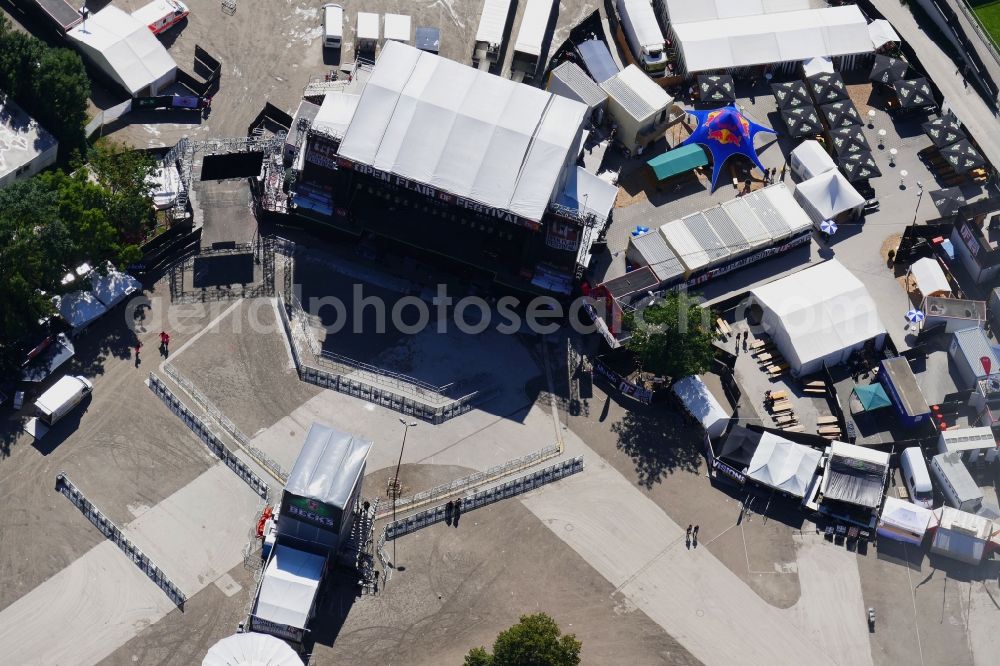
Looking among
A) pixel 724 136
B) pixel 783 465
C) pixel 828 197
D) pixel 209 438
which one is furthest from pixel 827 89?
pixel 209 438

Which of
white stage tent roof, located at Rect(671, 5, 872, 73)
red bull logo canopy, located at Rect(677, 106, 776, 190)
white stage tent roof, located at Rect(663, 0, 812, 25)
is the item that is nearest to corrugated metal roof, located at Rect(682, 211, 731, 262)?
red bull logo canopy, located at Rect(677, 106, 776, 190)

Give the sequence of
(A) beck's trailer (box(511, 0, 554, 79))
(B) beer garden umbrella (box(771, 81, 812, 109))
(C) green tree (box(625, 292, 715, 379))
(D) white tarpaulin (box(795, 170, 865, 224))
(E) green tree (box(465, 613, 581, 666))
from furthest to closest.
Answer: (A) beck's trailer (box(511, 0, 554, 79)) → (B) beer garden umbrella (box(771, 81, 812, 109)) → (D) white tarpaulin (box(795, 170, 865, 224)) → (C) green tree (box(625, 292, 715, 379)) → (E) green tree (box(465, 613, 581, 666))

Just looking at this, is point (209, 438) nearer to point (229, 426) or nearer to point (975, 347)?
point (229, 426)

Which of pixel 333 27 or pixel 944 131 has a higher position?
pixel 333 27

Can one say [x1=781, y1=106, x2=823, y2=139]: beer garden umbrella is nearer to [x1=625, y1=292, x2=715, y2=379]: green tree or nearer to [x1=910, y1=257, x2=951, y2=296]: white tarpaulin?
[x1=910, y1=257, x2=951, y2=296]: white tarpaulin

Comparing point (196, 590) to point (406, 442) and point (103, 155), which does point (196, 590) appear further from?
point (103, 155)

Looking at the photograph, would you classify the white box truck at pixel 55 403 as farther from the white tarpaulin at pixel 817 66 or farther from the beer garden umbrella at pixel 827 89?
the white tarpaulin at pixel 817 66
